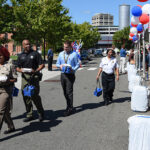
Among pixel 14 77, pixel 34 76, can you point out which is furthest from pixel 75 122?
pixel 14 77

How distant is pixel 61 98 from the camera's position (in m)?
9.19

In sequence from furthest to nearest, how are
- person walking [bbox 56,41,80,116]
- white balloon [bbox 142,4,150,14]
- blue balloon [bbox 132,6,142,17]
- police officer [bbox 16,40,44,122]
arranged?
blue balloon [bbox 132,6,142,17]
white balloon [bbox 142,4,150,14]
person walking [bbox 56,41,80,116]
police officer [bbox 16,40,44,122]

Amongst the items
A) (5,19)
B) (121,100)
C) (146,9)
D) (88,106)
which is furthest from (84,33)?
(88,106)

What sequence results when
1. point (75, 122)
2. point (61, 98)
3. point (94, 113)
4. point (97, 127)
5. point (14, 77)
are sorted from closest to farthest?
point (14, 77) → point (97, 127) → point (75, 122) → point (94, 113) → point (61, 98)

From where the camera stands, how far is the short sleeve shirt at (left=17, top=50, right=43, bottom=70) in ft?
18.7

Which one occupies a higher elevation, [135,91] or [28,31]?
[28,31]

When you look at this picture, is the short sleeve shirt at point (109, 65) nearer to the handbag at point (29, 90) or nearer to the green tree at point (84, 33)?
the handbag at point (29, 90)

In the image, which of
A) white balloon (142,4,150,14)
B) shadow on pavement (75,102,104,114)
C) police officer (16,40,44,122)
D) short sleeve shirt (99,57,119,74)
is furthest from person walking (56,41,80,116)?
white balloon (142,4,150,14)

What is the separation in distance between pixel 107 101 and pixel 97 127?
2.48 metres

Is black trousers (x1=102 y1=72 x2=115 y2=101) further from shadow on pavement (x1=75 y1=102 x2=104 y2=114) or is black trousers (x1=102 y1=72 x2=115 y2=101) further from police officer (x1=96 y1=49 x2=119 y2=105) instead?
shadow on pavement (x1=75 y1=102 x2=104 y2=114)

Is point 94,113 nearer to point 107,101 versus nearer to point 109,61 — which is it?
point 107,101

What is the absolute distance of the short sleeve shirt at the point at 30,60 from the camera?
18.7ft

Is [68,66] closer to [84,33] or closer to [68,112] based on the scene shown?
[68,112]

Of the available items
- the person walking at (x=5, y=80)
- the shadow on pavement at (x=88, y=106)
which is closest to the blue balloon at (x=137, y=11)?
the shadow on pavement at (x=88, y=106)
